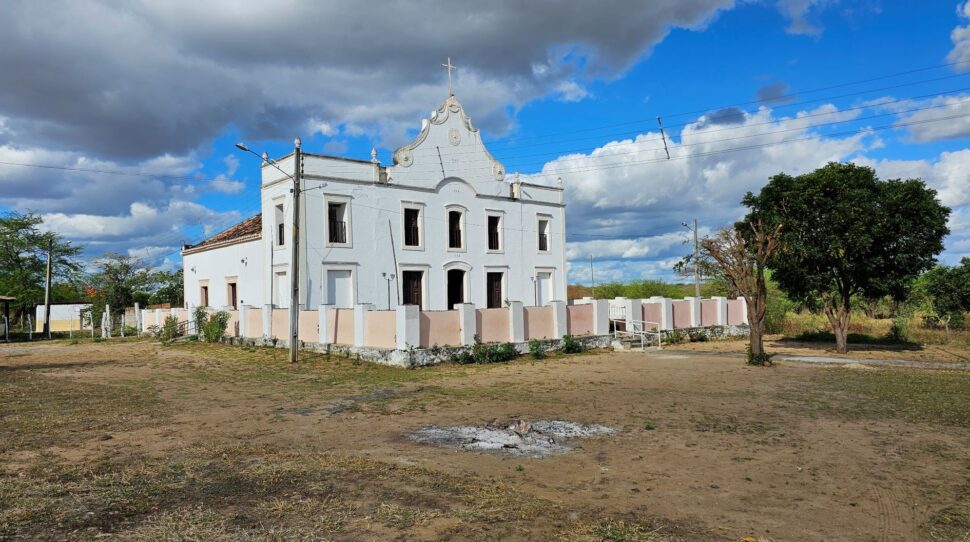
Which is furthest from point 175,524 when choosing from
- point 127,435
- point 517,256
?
point 517,256

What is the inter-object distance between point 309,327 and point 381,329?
4.07 meters

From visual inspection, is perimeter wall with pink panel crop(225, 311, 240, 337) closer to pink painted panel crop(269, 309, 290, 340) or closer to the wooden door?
pink painted panel crop(269, 309, 290, 340)

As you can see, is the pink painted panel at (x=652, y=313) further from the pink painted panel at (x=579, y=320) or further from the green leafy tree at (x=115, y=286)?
the green leafy tree at (x=115, y=286)

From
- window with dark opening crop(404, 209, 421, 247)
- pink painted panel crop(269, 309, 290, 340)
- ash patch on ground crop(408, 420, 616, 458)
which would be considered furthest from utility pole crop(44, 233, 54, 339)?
ash patch on ground crop(408, 420, 616, 458)

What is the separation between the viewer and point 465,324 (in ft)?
61.5

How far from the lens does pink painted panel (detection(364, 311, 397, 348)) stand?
58.6ft

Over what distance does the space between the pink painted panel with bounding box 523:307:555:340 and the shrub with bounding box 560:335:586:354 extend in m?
0.53

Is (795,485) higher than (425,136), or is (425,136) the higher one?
(425,136)

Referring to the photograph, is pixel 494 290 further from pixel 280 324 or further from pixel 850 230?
pixel 850 230

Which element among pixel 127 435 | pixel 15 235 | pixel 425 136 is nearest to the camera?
pixel 127 435

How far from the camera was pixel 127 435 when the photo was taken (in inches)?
335

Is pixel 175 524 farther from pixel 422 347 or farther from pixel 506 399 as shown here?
pixel 422 347

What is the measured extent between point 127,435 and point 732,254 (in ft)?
50.8

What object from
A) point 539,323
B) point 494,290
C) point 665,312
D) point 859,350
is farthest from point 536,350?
point 859,350
